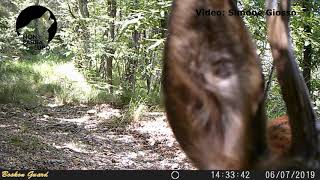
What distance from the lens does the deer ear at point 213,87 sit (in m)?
0.64

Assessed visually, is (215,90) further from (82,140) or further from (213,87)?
(82,140)

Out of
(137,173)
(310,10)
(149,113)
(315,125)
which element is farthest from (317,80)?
(315,125)

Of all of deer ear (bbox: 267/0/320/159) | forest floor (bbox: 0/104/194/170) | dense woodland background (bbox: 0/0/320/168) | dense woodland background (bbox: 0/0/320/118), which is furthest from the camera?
dense woodland background (bbox: 0/0/320/118)

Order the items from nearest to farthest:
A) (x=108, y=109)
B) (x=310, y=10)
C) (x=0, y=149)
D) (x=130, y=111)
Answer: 1. (x=0, y=149)
2. (x=310, y=10)
3. (x=130, y=111)
4. (x=108, y=109)

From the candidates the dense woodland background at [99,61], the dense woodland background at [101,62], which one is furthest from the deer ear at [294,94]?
the dense woodland background at [99,61]

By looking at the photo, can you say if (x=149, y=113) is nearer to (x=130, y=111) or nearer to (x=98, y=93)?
(x=130, y=111)

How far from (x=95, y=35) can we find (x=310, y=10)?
473cm

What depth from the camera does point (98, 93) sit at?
7.27 m
